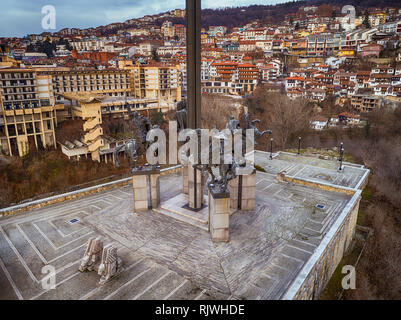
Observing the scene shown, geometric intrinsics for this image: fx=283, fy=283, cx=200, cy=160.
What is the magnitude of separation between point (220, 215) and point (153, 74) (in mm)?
21264

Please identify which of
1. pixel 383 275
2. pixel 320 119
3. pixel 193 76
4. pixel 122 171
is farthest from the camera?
pixel 320 119

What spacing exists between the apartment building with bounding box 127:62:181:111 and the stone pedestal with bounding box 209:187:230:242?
19469 mm

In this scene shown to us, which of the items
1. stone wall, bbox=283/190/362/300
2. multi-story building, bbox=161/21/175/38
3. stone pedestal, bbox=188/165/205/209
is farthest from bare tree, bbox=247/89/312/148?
stone pedestal, bbox=188/165/205/209

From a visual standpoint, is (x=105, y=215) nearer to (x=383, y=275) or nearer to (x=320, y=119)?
(x=383, y=275)

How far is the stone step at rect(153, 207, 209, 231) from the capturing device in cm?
820

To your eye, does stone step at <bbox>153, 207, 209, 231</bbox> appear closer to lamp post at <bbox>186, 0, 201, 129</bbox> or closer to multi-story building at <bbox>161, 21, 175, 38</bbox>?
lamp post at <bbox>186, 0, 201, 129</bbox>

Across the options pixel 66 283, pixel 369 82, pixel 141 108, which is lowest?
pixel 66 283

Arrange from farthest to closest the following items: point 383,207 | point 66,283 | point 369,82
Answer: point 369,82, point 383,207, point 66,283

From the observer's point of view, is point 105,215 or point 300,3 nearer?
point 105,215

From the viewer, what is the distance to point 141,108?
24625 millimetres

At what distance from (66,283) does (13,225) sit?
354cm

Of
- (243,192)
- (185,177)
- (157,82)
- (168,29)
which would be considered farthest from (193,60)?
(168,29)

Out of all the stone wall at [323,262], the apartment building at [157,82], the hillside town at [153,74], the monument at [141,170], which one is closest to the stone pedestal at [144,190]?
the monument at [141,170]

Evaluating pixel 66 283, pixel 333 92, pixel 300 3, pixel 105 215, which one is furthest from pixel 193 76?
pixel 300 3
